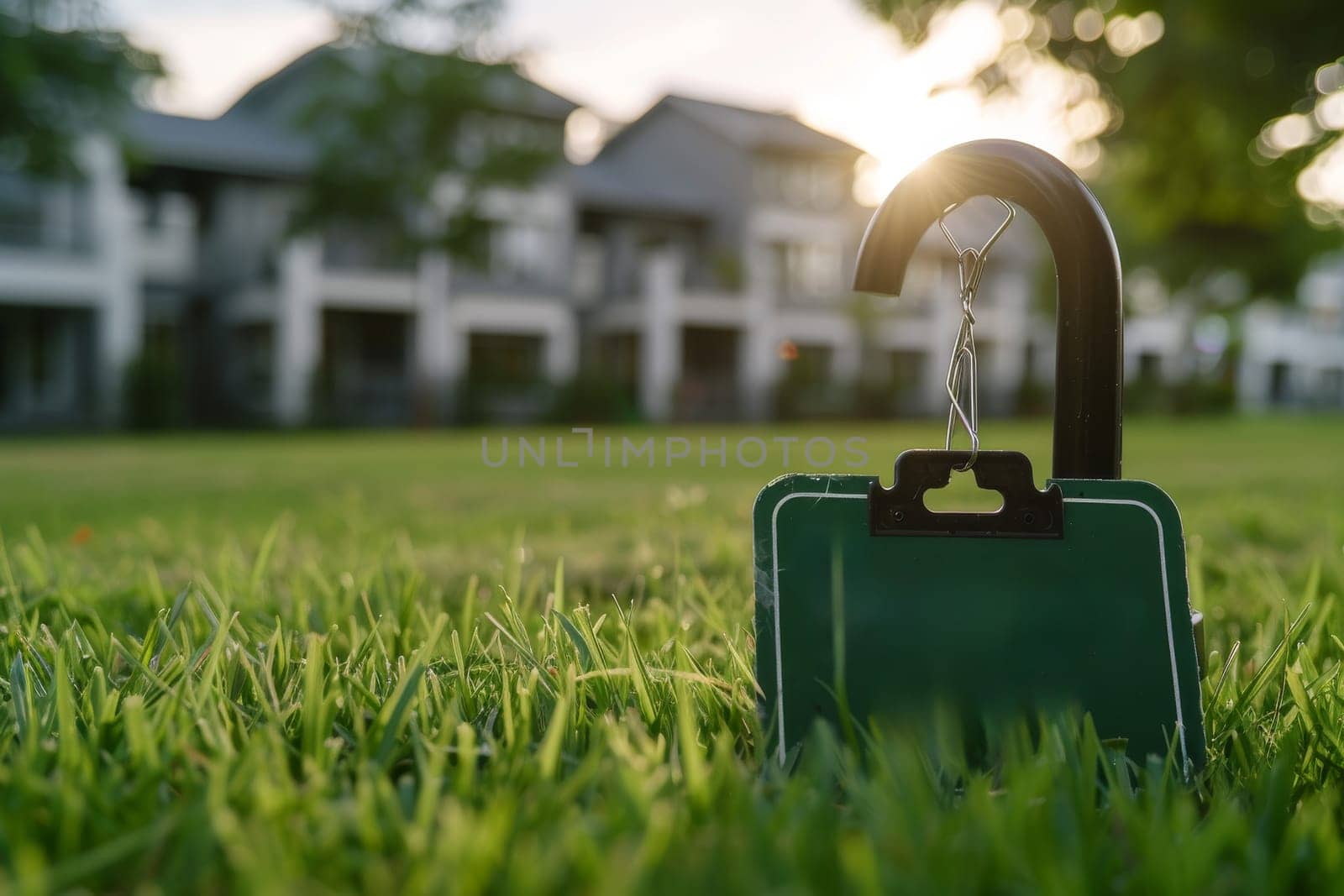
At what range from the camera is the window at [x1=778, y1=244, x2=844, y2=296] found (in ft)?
102

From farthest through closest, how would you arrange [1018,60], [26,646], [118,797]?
1. [1018,60]
2. [26,646]
3. [118,797]

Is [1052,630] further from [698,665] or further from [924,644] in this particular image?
[698,665]

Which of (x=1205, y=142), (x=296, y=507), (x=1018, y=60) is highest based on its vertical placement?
(x=1018, y=60)

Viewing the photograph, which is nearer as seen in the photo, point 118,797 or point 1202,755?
point 118,797

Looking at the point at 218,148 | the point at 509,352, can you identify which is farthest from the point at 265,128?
the point at 509,352

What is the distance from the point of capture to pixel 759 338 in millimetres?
29438

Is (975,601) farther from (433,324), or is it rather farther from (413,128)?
(433,324)

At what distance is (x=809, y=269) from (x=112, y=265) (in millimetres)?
18188

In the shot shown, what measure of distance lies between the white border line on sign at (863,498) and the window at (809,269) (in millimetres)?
29985

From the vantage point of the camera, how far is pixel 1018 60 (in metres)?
14.1

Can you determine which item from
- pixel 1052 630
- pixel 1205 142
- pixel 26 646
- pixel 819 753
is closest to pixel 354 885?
pixel 819 753

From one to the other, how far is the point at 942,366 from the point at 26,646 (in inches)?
1347

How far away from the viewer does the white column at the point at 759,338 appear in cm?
2811

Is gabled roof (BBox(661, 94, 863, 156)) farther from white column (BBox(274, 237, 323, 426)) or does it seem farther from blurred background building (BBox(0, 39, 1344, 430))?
white column (BBox(274, 237, 323, 426))
